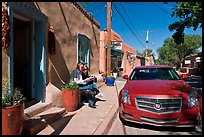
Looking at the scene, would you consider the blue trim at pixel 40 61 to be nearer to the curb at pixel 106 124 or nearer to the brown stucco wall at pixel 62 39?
the brown stucco wall at pixel 62 39

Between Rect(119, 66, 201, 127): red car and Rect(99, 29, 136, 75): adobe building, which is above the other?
Rect(99, 29, 136, 75): adobe building

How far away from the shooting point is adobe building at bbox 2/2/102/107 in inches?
178

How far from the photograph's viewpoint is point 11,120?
3.09m

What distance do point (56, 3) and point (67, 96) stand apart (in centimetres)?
315

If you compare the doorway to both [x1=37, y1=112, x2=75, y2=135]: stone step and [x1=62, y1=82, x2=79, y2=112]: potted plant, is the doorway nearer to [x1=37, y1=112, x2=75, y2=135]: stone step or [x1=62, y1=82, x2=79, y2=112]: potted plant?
[x1=62, y1=82, x2=79, y2=112]: potted plant

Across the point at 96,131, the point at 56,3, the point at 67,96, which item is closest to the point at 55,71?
the point at 67,96

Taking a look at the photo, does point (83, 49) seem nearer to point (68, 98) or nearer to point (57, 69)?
point (57, 69)

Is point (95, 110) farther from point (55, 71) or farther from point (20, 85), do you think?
point (20, 85)

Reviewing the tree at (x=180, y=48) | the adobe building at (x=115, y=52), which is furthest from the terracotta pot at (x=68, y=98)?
the tree at (x=180, y=48)

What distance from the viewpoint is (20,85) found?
18.9 ft

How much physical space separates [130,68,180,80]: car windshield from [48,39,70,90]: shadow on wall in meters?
2.49

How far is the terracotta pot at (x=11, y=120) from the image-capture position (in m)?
3.05

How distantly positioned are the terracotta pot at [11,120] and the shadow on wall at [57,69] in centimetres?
267

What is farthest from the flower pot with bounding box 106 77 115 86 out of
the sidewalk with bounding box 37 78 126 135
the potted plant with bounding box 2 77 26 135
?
the potted plant with bounding box 2 77 26 135
